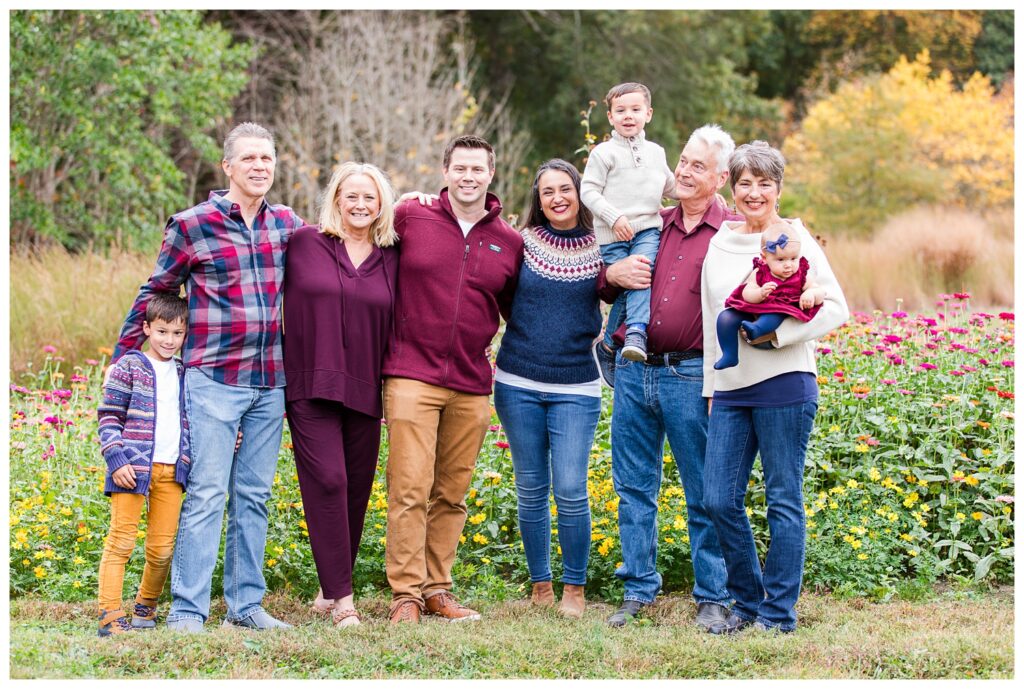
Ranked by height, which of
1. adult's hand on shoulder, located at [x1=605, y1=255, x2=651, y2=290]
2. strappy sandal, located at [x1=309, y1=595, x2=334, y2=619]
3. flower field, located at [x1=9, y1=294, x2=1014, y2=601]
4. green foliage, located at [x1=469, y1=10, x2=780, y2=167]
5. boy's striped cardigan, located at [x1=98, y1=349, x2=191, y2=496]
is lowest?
strappy sandal, located at [x1=309, y1=595, x2=334, y2=619]

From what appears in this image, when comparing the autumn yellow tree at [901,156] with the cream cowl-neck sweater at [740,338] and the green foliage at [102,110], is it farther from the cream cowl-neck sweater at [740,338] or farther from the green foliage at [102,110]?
the cream cowl-neck sweater at [740,338]

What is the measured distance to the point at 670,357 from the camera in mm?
4508

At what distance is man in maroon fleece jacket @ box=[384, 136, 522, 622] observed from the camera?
4.59 m

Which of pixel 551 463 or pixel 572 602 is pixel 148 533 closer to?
pixel 551 463

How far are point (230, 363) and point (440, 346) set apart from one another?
865mm

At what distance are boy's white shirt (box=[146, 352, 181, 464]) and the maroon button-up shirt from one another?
1.88m

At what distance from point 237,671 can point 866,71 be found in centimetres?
2627

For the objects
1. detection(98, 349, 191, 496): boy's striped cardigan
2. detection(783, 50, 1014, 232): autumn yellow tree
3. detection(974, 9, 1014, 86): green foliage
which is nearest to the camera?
detection(98, 349, 191, 496): boy's striped cardigan

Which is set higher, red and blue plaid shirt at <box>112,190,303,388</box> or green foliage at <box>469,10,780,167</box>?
green foliage at <box>469,10,780,167</box>

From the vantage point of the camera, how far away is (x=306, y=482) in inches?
180

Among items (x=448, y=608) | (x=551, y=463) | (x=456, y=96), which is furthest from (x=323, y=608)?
(x=456, y=96)

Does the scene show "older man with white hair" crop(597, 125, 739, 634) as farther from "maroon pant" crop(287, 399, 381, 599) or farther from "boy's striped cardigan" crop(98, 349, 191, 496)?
"boy's striped cardigan" crop(98, 349, 191, 496)

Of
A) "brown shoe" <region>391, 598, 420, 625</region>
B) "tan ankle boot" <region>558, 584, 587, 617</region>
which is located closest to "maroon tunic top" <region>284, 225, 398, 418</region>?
"brown shoe" <region>391, 598, 420, 625</region>

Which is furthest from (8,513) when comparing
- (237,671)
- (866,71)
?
(866,71)
